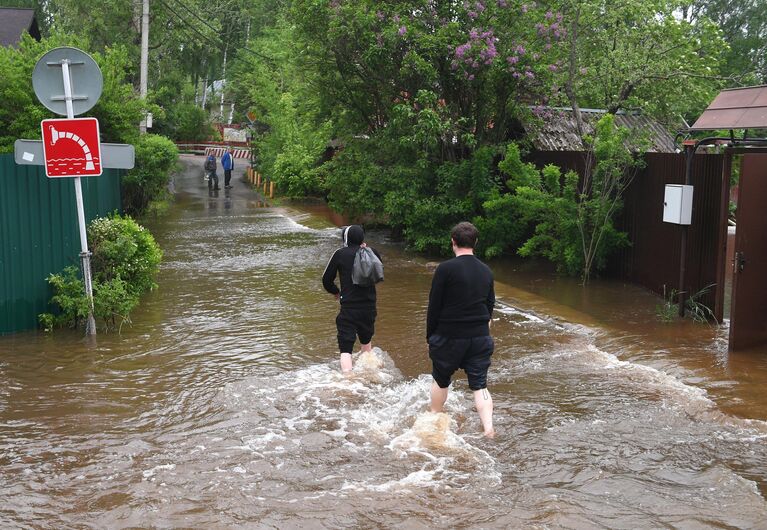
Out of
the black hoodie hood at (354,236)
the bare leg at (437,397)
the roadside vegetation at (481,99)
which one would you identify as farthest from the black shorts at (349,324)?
the roadside vegetation at (481,99)

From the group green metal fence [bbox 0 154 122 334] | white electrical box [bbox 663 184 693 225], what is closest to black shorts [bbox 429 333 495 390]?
white electrical box [bbox 663 184 693 225]

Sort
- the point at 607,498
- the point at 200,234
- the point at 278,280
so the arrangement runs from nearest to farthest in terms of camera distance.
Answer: the point at 607,498, the point at 278,280, the point at 200,234

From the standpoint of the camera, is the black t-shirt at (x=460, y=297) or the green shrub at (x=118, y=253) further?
the green shrub at (x=118, y=253)

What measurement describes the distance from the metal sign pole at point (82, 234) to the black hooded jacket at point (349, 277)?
3.14 metres

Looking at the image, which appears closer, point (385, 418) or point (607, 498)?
point (607, 498)

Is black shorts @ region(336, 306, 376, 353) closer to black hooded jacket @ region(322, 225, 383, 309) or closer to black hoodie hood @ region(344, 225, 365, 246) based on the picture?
black hooded jacket @ region(322, 225, 383, 309)

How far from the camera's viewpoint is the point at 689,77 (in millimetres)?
17234

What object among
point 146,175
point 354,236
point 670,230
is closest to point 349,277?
point 354,236

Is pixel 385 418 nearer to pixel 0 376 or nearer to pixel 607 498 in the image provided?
pixel 607 498

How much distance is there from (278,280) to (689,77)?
10.0 meters

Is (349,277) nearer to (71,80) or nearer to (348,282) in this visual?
(348,282)

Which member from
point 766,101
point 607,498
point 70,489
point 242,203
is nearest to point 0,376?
point 70,489

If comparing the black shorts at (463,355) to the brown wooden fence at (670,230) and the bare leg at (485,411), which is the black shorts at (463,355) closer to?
the bare leg at (485,411)

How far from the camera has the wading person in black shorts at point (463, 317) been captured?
6008 millimetres
